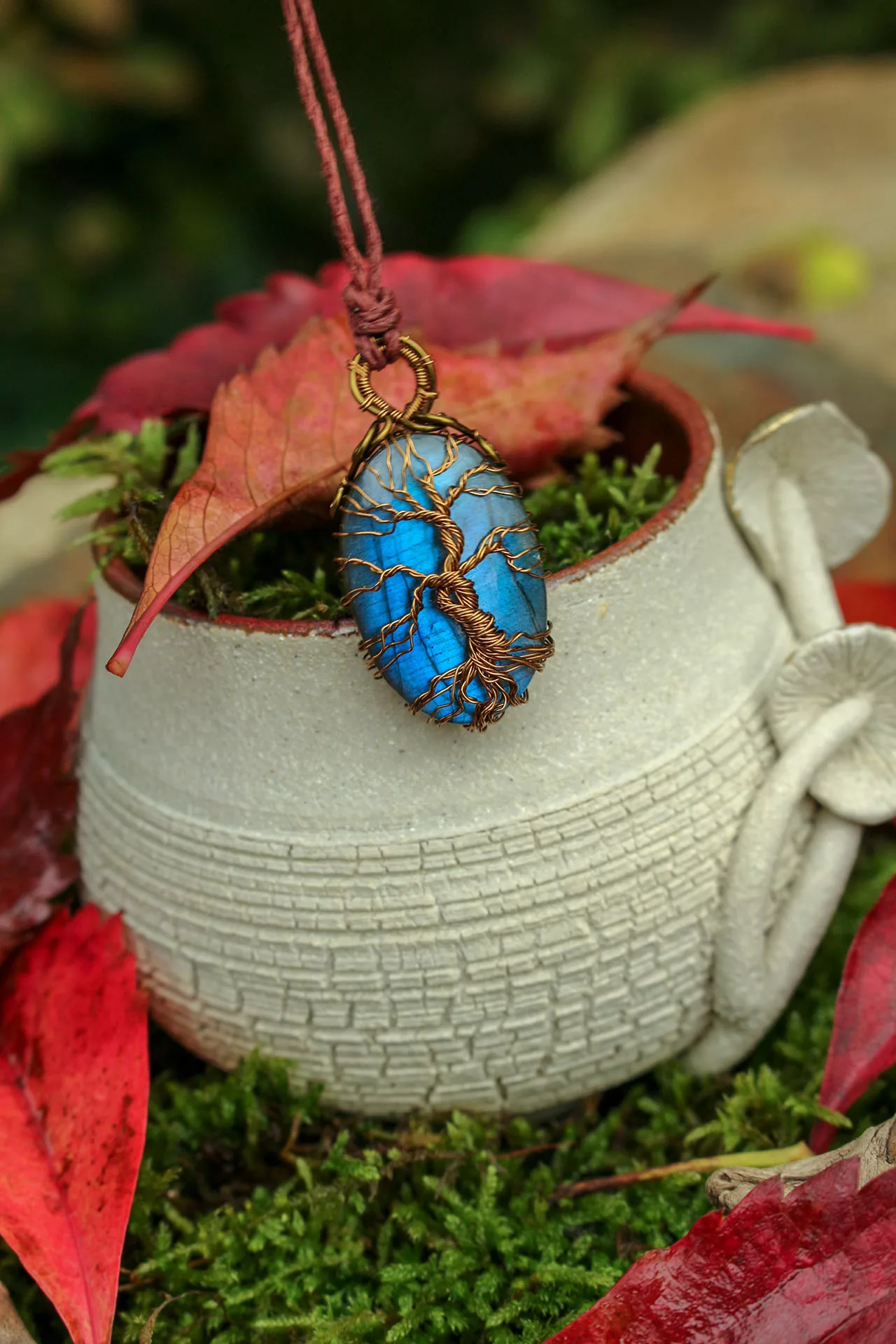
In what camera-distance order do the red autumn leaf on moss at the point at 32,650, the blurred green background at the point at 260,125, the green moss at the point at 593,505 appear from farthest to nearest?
the blurred green background at the point at 260,125
the red autumn leaf on moss at the point at 32,650
the green moss at the point at 593,505

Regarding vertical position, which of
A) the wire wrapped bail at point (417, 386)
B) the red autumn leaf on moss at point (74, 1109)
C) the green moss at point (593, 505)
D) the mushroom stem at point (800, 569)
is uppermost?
the wire wrapped bail at point (417, 386)

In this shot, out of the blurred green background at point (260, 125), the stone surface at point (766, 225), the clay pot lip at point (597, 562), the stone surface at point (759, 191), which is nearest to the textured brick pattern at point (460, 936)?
the clay pot lip at point (597, 562)

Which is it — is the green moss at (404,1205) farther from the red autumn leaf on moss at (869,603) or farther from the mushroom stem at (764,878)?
the red autumn leaf on moss at (869,603)

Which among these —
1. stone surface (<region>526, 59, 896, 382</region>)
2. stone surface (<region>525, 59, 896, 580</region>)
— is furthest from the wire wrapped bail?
stone surface (<region>526, 59, 896, 382</region>)

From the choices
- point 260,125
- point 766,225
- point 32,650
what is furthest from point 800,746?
point 260,125

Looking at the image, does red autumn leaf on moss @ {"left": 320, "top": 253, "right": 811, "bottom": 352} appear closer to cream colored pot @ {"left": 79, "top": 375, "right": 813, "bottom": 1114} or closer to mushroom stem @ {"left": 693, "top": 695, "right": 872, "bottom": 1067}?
cream colored pot @ {"left": 79, "top": 375, "right": 813, "bottom": 1114}

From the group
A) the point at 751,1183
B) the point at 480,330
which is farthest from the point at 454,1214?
the point at 480,330
